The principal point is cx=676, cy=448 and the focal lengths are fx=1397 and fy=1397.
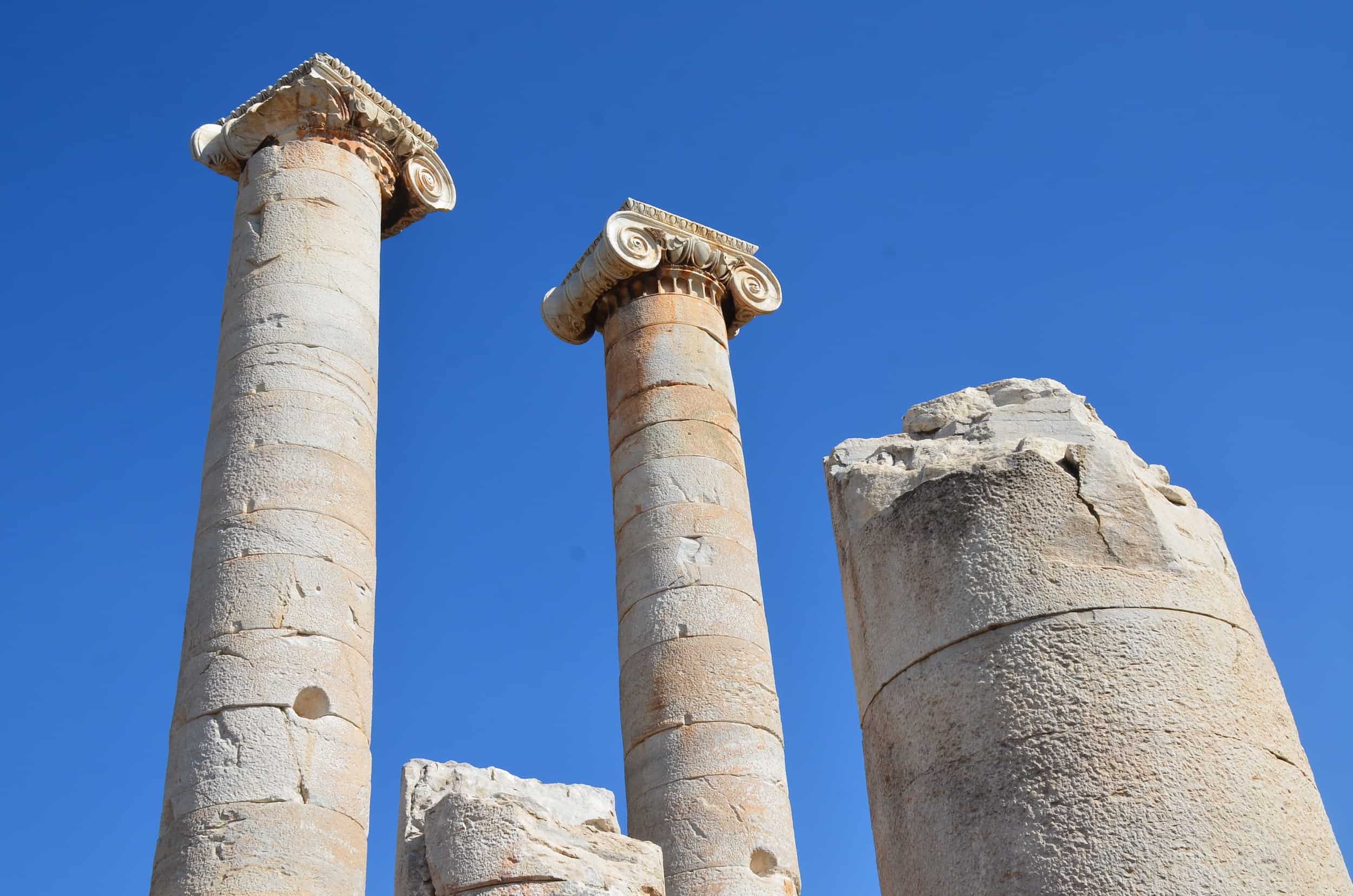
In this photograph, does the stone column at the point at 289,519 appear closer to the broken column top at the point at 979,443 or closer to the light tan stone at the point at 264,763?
the light tan stone at the point at 264,763

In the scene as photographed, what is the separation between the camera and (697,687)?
11977mm

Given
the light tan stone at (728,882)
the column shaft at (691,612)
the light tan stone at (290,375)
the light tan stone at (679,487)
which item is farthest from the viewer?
the light tan stone at (679,487)

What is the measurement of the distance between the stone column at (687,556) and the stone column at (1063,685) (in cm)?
686

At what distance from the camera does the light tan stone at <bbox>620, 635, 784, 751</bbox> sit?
39.0 ft

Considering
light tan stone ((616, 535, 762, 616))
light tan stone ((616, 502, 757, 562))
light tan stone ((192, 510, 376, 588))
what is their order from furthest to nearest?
light tan stone ((616, 502, 757, 562)), light tan stone ((616, 535, 762, 616)), light tan stone ((192, 510, 376, 588))

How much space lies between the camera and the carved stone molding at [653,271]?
1507 centimetres

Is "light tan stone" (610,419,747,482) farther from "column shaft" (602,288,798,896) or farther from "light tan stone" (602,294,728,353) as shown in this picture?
"light tan stone" (602,294,728,353)

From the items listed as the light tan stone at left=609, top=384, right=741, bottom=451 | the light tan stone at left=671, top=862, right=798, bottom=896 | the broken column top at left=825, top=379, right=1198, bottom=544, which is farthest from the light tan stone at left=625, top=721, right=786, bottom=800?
the broken column top at left=825, top=379, right=1198, bottom=544

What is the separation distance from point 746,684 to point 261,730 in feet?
15.1

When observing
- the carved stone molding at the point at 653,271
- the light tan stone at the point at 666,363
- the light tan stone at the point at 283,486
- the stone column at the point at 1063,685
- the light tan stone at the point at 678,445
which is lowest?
the stone column at the point at 1063,685

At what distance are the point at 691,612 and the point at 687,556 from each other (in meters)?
0.63

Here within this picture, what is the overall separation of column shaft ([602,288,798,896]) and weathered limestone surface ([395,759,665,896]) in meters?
4.85

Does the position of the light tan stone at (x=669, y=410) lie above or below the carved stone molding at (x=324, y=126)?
below

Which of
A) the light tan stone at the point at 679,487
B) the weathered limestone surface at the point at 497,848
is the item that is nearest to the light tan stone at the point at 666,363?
the light tan stone at the point at 679,487
